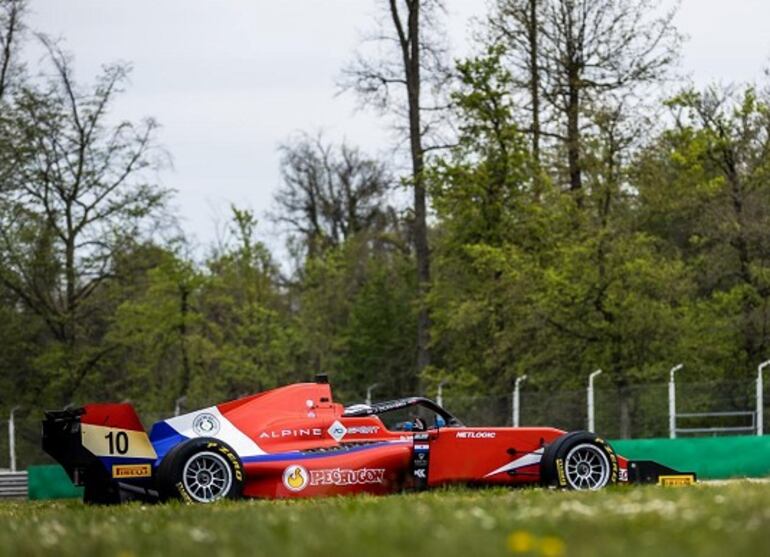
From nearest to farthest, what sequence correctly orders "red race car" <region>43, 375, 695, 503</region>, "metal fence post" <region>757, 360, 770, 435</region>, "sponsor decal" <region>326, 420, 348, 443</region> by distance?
"red race car" <region>43, 375, 695, 503</region>
"sponsor decal" <region>326, 420, 348, 443</region>
"metal fence post" <region>757, 360, 770, 435</region>

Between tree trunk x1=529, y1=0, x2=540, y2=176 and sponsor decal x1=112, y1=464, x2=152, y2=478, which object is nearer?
sponsor decal x1=112, y1=464, x2=152, y2=478

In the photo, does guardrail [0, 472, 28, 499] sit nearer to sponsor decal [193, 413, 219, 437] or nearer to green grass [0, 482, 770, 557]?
sponsor decal [193, 413, 219, 437]

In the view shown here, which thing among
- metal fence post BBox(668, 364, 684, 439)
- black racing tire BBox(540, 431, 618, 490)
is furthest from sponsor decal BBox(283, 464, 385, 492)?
metal fence post BBox(668, 364, 684, 439)

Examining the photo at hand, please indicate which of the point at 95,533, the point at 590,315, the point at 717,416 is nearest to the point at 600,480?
the point at 95,533

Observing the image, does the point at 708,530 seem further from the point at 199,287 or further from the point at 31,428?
the point at 199,287

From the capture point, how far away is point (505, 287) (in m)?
38.9

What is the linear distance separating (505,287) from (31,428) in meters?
12.3

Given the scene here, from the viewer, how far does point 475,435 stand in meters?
16.9

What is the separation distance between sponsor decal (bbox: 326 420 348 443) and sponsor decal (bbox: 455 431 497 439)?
4.51 feet

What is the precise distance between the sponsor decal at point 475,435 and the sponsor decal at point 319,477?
1.15m

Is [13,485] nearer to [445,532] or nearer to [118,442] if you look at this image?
[118,442]

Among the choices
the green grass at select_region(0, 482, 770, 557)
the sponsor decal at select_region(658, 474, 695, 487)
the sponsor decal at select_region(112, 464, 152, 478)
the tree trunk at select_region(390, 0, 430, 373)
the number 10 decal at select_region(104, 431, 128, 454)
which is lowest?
the sponsor decal at select_region(658, 474, 695, 487)

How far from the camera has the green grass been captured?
7207 mm

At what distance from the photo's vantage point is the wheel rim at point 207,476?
16.2 meters
